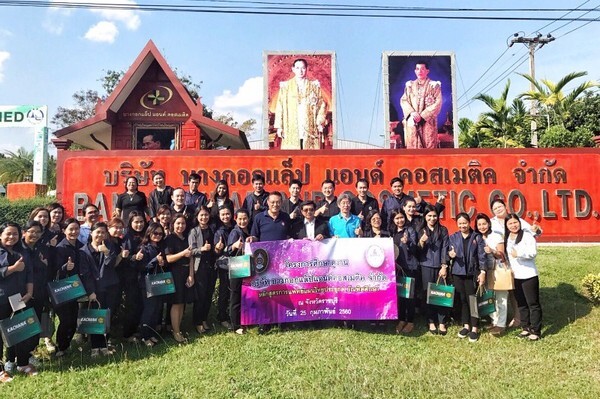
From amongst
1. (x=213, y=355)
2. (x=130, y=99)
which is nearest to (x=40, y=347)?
(x=213, y=355)

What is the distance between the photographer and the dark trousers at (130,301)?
5.12 m

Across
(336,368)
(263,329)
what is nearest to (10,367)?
(263,329)

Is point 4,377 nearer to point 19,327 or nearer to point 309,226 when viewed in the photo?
point 19,327

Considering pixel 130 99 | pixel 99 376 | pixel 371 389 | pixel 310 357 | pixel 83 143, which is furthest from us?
pixel 83 143

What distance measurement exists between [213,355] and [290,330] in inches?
41.4

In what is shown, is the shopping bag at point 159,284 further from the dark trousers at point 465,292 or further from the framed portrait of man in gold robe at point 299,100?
the framed portrait of man in gold robe at point 299,100

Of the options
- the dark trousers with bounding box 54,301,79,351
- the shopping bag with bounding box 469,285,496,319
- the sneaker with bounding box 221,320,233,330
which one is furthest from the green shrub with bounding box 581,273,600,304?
the dark trousers with bounding box 54,301,79,351

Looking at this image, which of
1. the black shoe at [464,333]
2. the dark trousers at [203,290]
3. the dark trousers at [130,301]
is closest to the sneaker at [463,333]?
the black shoe at [464,333]

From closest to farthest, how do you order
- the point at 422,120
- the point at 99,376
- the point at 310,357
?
1. the point at 99,376
2. the point at 310,357
3. the point at 422,120

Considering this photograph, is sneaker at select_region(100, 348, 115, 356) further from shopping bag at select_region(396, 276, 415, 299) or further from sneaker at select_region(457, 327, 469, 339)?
sneaker at select_region(457, 327, 469, 339)

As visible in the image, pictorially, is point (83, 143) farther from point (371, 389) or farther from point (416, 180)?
point (371, 389)

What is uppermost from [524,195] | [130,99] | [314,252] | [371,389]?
[130,99]

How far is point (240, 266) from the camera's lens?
5195mm

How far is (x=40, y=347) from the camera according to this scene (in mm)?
5137
